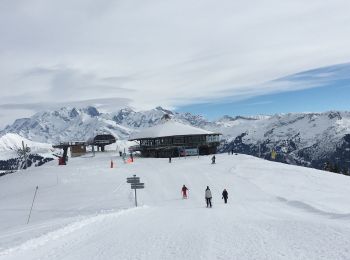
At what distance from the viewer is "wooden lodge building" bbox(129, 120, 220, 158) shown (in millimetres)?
92688

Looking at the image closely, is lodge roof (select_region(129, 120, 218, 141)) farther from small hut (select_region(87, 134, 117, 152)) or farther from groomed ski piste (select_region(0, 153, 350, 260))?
groomed ski piste (select_region(0, 153, 350, 260))

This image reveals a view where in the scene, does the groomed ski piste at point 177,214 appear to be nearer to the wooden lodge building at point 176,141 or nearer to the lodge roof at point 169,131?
the wooden lodge building at point 176,141

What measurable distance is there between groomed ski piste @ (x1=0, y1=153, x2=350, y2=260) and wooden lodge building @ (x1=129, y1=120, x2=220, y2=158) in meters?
21.2

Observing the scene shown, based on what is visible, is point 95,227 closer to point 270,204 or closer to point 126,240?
point 126,240

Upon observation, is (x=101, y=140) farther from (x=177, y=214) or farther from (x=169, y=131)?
(x=177, y=214)

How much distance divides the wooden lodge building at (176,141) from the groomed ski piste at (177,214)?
21.2 m

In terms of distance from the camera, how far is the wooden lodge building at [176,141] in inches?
3649

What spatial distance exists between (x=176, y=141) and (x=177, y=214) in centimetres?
6730

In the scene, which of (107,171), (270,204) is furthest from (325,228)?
(107,171)

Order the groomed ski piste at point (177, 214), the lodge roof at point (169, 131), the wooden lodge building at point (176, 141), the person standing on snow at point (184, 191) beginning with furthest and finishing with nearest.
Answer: the lodge roof at point (169, 131)
the wooden lodge building at point (176, 141)
the person standing on snow at point (184, 191)
the groomed ski piste at point (177, 214)

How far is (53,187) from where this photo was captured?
175 feet

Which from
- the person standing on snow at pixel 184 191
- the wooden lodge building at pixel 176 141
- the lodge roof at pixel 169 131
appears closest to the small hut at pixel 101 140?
the lodge roof at pixel 169 131

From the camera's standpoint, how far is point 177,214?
26562 millimetres

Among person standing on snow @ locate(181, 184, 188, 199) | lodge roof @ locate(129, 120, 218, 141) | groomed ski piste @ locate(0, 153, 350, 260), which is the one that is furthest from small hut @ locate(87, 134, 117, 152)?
person standing on snow @ locate(181, 184, 188, 199)
